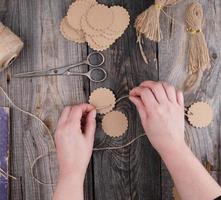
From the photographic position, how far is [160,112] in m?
1.23

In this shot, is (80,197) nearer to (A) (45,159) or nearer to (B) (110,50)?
(A) (45,159)

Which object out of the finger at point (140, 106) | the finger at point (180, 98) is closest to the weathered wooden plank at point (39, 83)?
the finger at point (140, 106)

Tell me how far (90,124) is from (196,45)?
33cm

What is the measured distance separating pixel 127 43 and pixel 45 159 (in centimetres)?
37

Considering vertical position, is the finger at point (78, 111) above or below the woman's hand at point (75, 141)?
above

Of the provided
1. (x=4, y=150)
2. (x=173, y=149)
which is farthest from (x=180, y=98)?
(x=4, y=150)

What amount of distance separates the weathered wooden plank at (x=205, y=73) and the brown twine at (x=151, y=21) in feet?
0.10

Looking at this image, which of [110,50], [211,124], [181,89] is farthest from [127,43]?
[211,124]

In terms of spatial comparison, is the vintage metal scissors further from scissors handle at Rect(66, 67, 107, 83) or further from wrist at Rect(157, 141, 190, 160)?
wrist at Rect(157, 141, 190, 160)

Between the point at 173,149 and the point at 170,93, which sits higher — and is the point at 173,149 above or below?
below

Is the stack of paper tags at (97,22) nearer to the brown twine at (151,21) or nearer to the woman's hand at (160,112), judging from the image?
the brown twine at (151,21)

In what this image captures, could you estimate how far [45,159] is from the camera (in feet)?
4.23

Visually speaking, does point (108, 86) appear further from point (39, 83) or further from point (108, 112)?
point (39, 83)

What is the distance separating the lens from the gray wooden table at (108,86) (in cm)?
127
